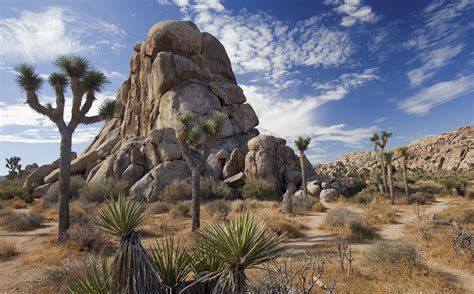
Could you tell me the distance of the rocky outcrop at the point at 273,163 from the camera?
26.8m

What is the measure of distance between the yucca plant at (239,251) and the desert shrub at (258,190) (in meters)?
21.2

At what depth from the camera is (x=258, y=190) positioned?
24.5 meters

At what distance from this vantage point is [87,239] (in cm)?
973

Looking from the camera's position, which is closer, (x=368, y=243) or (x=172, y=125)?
(x=368, y=243)

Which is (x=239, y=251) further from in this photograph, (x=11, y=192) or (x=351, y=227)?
(x=11, y=192)

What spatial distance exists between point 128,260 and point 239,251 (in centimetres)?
144

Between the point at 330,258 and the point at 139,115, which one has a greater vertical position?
the point at 139,115

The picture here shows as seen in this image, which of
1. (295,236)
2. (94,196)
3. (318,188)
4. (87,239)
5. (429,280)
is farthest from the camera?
(318,188)

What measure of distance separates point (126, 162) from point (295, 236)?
20890mm

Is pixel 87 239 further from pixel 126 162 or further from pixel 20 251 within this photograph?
pixel 126 162

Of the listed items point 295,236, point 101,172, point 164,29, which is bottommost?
point 295,236

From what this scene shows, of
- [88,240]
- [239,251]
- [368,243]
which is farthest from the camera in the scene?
[368,243]

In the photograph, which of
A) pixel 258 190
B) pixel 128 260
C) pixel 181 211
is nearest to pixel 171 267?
pixel 128 260

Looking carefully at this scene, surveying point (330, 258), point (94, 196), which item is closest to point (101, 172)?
point (94, 196)
